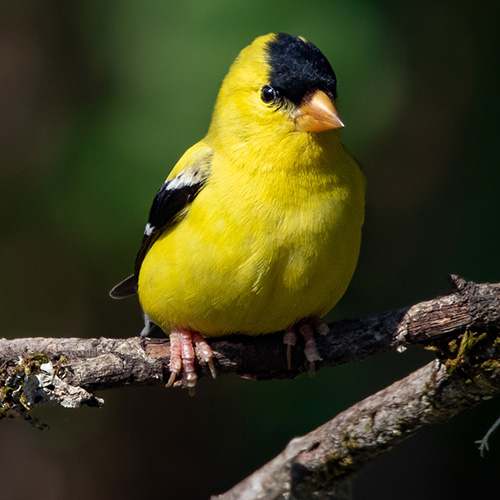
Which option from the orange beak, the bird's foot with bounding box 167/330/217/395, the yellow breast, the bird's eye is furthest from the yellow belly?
the bird's eye

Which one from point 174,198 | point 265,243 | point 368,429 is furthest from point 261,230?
point 368,429

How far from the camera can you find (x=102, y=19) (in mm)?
4277

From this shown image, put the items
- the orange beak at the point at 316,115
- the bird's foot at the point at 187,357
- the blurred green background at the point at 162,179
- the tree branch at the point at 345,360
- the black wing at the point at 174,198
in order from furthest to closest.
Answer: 1. the blurred green background at the point at 162,179
2. the black wing at the point at 174,198
3. the bird's foot at the point at 187,357
4. the orange beak at the point at 316,115
5. the tree branch at the point at 345,360

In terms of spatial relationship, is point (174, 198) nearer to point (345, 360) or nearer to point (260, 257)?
point (260, 257)

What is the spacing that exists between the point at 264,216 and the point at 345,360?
27.6 inches

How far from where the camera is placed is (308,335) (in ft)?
11.5

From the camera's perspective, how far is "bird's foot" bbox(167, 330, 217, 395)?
134 inches

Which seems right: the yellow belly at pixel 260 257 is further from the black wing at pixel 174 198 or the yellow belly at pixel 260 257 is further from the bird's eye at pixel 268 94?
the bird's eye at pixel 268 94

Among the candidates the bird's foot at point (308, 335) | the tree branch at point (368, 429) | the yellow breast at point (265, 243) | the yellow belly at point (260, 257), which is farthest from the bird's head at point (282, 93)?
the tree branch at point (368, 429)

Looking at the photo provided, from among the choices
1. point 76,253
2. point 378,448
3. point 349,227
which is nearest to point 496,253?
point 349,227

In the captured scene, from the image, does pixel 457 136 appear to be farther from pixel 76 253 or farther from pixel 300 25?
pixel 76 253

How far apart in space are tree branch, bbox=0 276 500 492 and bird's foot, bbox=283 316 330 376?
39mm

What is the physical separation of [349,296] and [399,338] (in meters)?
1.55

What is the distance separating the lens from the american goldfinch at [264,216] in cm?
331
